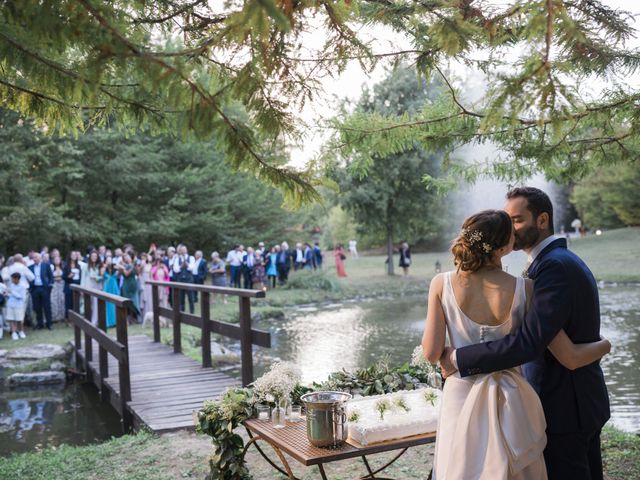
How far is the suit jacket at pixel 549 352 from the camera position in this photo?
120 inches

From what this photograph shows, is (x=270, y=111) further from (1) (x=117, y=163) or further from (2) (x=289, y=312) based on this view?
(1) (x=117, y=163)

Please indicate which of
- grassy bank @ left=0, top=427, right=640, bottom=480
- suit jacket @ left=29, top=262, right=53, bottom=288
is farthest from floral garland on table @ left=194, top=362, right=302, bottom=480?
suit jacket @ left=29, top=262, right=53, bottom=288

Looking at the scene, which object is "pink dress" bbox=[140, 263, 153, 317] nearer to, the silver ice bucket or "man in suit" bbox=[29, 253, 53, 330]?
"man in suit" bbox=[29, 253, 53, 330]

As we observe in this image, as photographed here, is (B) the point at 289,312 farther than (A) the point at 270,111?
Yes

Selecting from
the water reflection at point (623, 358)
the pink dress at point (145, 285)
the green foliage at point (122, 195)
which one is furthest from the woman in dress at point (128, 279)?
the water reflection at point (623, 358)

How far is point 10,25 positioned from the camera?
10.2 ft

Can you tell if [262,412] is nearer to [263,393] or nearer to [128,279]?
[263,393]

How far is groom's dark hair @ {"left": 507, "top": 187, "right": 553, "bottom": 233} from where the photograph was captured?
333 centimetres

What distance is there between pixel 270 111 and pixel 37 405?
356 inches

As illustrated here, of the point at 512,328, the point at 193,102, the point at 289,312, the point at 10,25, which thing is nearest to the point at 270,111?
the point at 193,102

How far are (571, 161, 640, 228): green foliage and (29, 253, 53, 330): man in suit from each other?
28221 millimetres

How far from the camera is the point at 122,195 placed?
2831 centimetres

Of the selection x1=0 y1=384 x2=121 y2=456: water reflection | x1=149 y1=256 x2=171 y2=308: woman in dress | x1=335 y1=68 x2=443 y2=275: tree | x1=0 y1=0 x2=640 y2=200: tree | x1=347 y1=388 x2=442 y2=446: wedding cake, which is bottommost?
x1=0 y1=384 x2=121 y2=456: water reflection

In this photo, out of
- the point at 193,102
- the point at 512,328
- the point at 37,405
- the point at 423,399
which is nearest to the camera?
the point at 193,102
